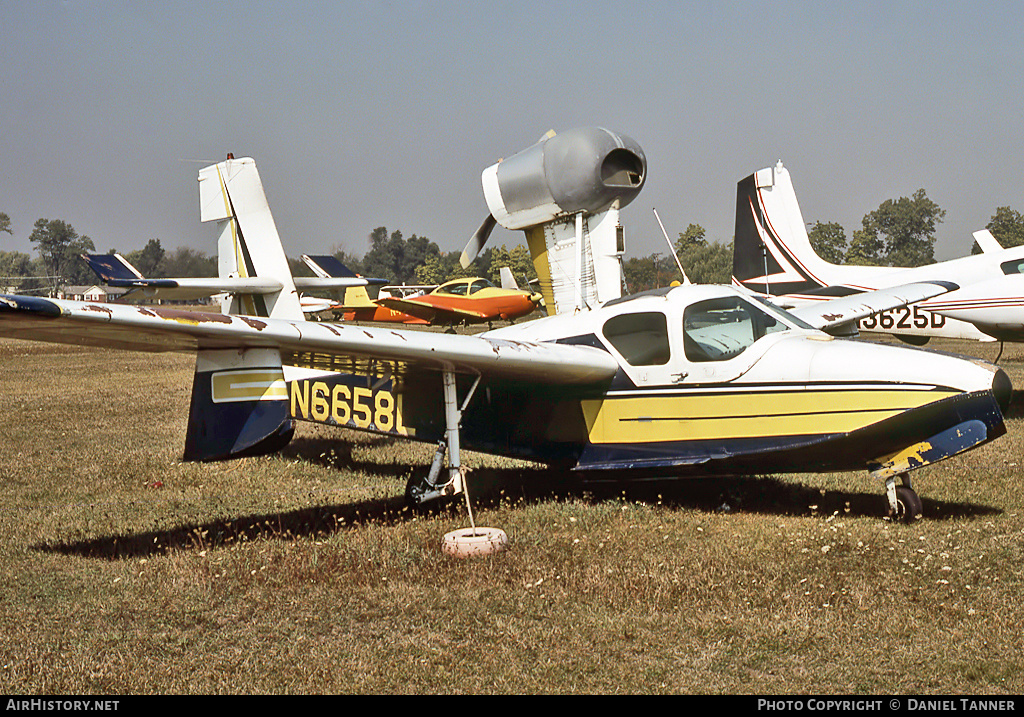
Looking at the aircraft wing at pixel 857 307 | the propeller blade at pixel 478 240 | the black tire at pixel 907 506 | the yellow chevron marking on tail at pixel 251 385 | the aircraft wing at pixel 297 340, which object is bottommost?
the black tire at pixel 907 506

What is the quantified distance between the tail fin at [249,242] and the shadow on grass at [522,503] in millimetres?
2298

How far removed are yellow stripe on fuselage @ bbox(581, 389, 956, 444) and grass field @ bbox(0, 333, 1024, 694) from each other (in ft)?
2.35

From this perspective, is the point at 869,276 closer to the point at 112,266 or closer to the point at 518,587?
the point at 518,587

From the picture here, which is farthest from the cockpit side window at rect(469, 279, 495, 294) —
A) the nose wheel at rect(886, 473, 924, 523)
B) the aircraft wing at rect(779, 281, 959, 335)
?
the nose wheel at rect(886, 473, 924, 523)

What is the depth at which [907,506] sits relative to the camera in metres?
6.93

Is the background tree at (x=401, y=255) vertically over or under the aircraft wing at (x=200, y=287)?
over

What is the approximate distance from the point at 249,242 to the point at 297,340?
11.0 ft

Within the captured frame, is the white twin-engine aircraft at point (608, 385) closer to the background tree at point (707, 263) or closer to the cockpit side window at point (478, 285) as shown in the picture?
the cockpit side window at point (478, 285)

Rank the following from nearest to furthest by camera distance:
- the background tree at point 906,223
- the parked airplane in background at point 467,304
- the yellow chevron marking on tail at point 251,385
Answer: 1. the yellow chevron marking on tail at point 251,385
2. the parked airplane in background at point 467,304
3. the background tree at point 906,223

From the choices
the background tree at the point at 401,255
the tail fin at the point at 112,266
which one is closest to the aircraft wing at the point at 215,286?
the tail fin at the point at 112,266

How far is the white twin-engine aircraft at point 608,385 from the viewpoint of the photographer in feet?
20.9

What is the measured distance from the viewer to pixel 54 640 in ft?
16.4

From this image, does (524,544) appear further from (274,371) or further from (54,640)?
(54,640)
